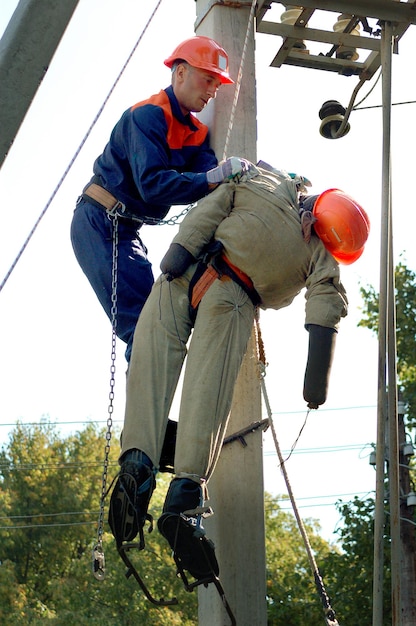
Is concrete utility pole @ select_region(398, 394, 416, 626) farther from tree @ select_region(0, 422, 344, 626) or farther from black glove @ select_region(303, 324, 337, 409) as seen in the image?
black glove @ select_region(303, 324, 337, 409)

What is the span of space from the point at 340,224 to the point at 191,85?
0.87m

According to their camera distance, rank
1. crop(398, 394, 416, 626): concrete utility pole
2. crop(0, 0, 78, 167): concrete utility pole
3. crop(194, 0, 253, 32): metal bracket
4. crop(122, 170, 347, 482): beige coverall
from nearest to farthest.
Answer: crop(0, 0, 78, 167): concrete utility pole < crop(122, 170, 347, 482): beige coverall < crop(194, 0, 253, 32): metal bracket < crop(398, 394, 416, 626): concrete utility pole

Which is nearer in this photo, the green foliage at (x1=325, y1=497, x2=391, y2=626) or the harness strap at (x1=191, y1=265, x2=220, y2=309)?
the harness strap at (x1=191, y1=265, x2=220, y2=309)

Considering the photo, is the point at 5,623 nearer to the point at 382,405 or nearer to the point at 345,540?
the point at 345,540

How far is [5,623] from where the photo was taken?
24.9m

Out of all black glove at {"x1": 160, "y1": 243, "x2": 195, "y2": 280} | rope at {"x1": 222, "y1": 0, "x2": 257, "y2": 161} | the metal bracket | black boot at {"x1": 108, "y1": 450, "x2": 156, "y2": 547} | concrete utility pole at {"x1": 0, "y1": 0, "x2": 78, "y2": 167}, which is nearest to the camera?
concrete utility pole at {"x1": 0, "y1": 0, "x2": 78, "y2": 167}

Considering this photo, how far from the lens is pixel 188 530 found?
421 centimetres

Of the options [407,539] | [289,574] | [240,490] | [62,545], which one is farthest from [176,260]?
[62,545]

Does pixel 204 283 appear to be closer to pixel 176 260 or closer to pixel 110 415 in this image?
pixel 176 260

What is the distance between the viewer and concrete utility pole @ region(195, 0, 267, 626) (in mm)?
4641

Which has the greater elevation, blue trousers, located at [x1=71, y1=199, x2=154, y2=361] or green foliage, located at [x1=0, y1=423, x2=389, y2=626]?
green foliage, located at [x1=0, y1=423, x2=389, y2=626]

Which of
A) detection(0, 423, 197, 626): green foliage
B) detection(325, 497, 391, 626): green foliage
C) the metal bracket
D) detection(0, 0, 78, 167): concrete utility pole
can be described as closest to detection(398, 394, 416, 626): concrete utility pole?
detection(325, 497, 391, 626): green foliage

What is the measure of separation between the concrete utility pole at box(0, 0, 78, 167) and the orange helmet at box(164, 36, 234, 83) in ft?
3.86

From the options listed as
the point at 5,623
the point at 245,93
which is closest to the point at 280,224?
the point at 245,93
